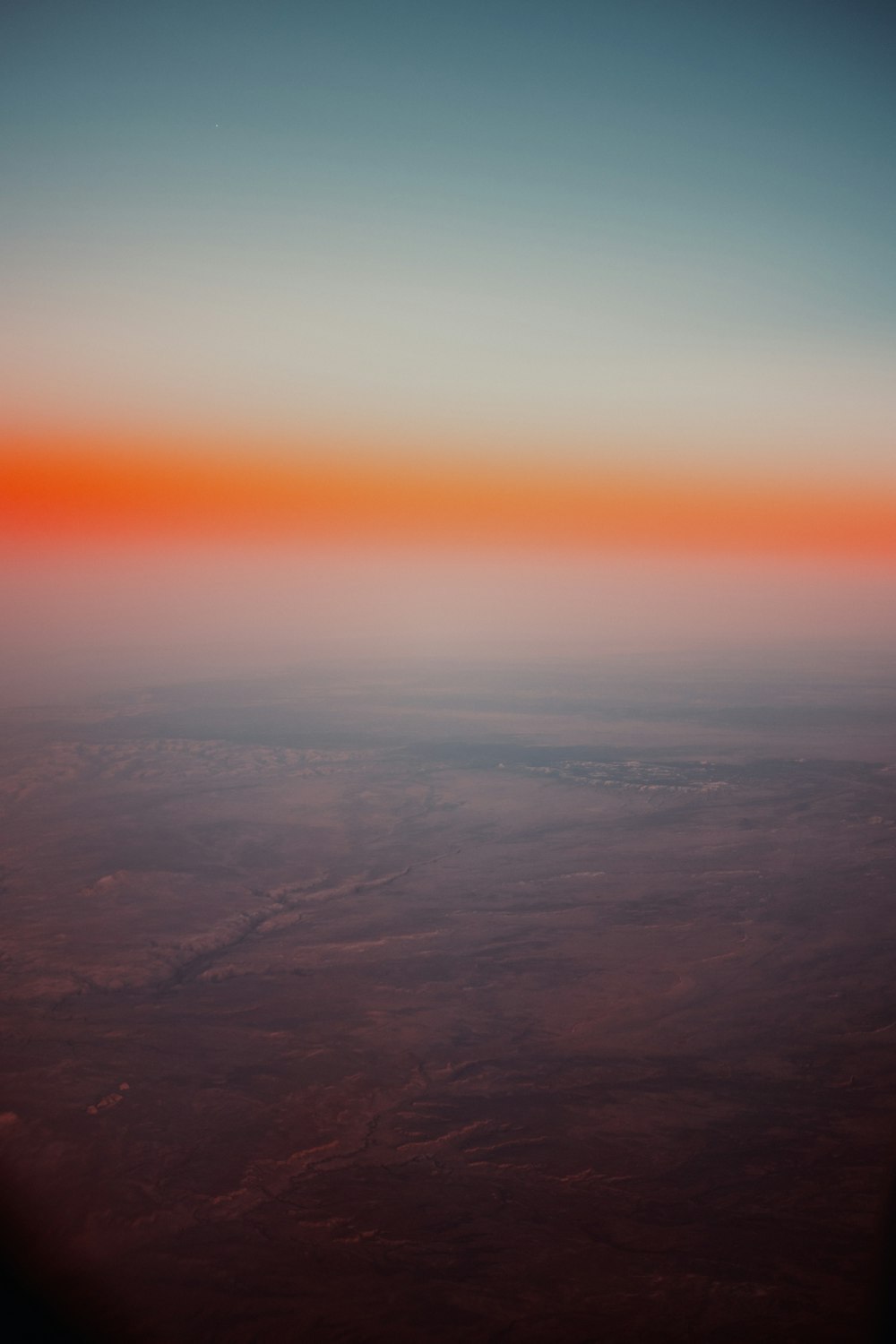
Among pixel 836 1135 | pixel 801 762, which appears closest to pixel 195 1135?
pixel 836 1135

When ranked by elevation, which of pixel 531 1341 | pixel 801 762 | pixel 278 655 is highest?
pixel 278 655

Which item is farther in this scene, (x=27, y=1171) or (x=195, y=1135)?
(x=195, y=1135)

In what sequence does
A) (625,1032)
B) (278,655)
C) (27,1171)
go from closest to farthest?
(27,1171) < (625,1032) < (278,655)

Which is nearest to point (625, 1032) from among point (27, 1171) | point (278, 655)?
point (27, 1171)

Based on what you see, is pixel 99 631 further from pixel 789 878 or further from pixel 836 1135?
pixel 836 1135

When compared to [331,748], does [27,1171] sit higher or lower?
lower

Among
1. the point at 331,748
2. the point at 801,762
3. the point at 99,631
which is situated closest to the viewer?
the point at 801,762
